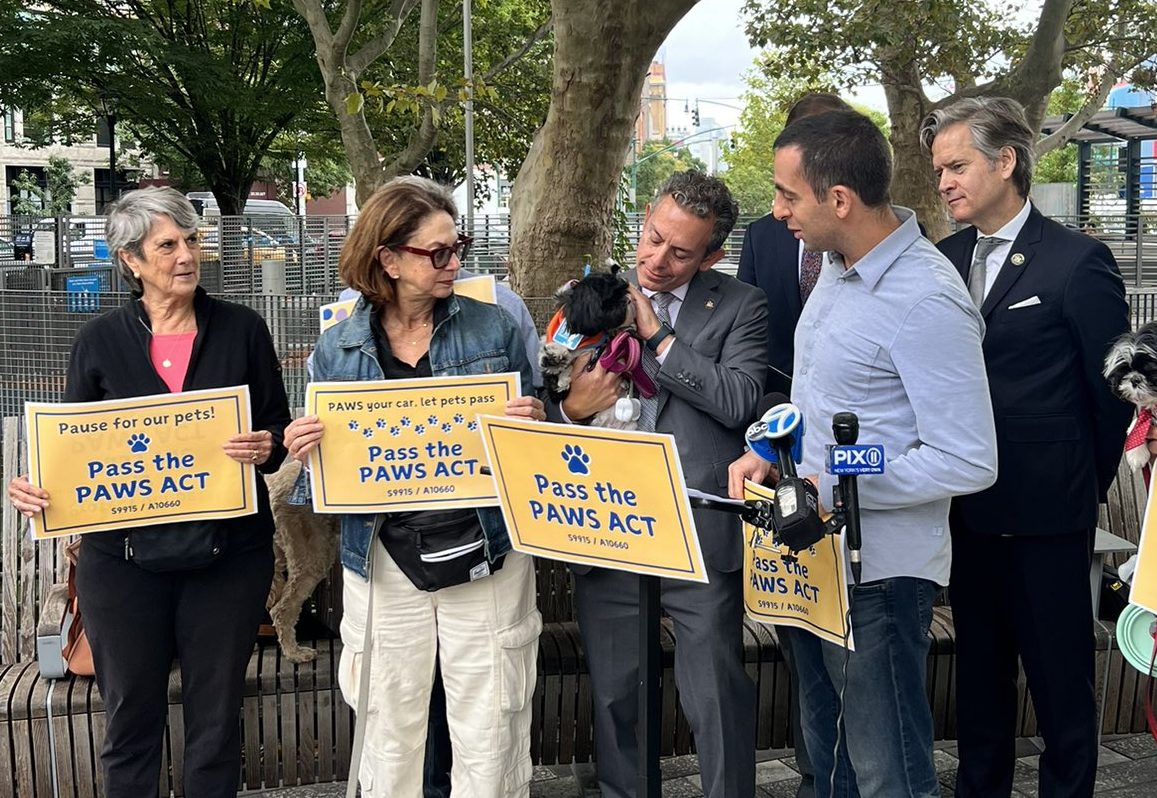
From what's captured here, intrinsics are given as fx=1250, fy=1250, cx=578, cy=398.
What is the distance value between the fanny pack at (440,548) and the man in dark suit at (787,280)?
1.19 meters

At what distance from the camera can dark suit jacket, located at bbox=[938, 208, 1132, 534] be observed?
3391 mm

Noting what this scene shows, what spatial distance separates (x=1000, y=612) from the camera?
3.68m

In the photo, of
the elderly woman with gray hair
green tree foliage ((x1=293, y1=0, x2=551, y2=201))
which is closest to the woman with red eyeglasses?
the elderly woman with gray hair

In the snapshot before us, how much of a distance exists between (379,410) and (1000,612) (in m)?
1.90

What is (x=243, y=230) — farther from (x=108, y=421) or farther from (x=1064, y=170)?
(x=1064, y=170)

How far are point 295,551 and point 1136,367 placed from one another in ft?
9.10

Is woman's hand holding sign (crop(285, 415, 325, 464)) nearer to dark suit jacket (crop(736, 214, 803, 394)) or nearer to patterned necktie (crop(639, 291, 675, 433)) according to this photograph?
patterned necktie (crop(639, 291, 675, 433))

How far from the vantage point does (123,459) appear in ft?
11.5

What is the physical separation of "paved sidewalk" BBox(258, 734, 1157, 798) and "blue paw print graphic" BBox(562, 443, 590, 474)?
2.04m

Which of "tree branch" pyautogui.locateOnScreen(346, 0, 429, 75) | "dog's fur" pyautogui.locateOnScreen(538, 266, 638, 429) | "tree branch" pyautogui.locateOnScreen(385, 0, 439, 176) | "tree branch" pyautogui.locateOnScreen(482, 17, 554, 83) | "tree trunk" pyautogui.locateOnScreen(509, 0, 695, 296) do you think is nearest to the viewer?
"dog's fur" pyautogui.locateOnScreen(538, 266, 638, 429)

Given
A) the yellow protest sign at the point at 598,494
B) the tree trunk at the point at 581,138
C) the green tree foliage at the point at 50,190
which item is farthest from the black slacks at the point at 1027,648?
the green tree foliage at the point at 50,190

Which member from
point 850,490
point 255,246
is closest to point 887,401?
point 850,490

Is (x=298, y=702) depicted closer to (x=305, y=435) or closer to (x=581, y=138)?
(x=305, y=435)

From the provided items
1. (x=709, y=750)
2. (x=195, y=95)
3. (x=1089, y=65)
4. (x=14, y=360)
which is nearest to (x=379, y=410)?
(x=709, y=750)
